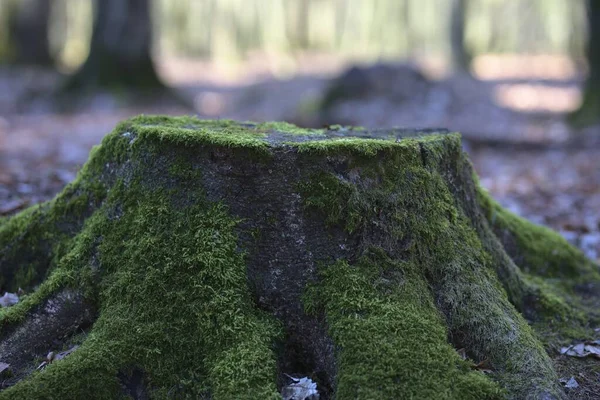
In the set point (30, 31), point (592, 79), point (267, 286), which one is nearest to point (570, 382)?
point (267, 286)

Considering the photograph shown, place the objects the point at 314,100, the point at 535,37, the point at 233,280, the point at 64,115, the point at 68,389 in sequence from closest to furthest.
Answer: the point at 68,389 → the point at 233,280 → the point at 64,115 → the point at 314,100 → the point at 535,37

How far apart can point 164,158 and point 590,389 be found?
2376mm

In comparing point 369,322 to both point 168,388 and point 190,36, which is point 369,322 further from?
point 190,36

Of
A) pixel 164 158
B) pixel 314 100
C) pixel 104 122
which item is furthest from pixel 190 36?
pixel 164 158

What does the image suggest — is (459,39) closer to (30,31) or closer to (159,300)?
(30,31)

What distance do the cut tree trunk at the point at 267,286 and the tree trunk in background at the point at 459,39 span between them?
22625mm

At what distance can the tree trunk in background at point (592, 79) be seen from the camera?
11.5 m

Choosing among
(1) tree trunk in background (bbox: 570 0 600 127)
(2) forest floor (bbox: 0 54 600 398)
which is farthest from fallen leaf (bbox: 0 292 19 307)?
(1) tree trunk in background (bbox: 570 0 600 127)

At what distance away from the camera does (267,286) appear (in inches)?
117

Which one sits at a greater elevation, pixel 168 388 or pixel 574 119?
pixel 574 119

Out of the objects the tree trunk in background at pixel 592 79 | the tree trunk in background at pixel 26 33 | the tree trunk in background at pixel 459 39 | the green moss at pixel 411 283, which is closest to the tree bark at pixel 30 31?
the tree trunk in background at pixel 26 33

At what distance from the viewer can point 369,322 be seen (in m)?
2.78

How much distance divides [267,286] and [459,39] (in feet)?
79.1

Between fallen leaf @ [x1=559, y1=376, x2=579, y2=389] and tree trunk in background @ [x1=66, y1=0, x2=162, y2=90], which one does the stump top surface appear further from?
tree trunk in background @ [x1=66, y1=0, x2=162, y2=90]
